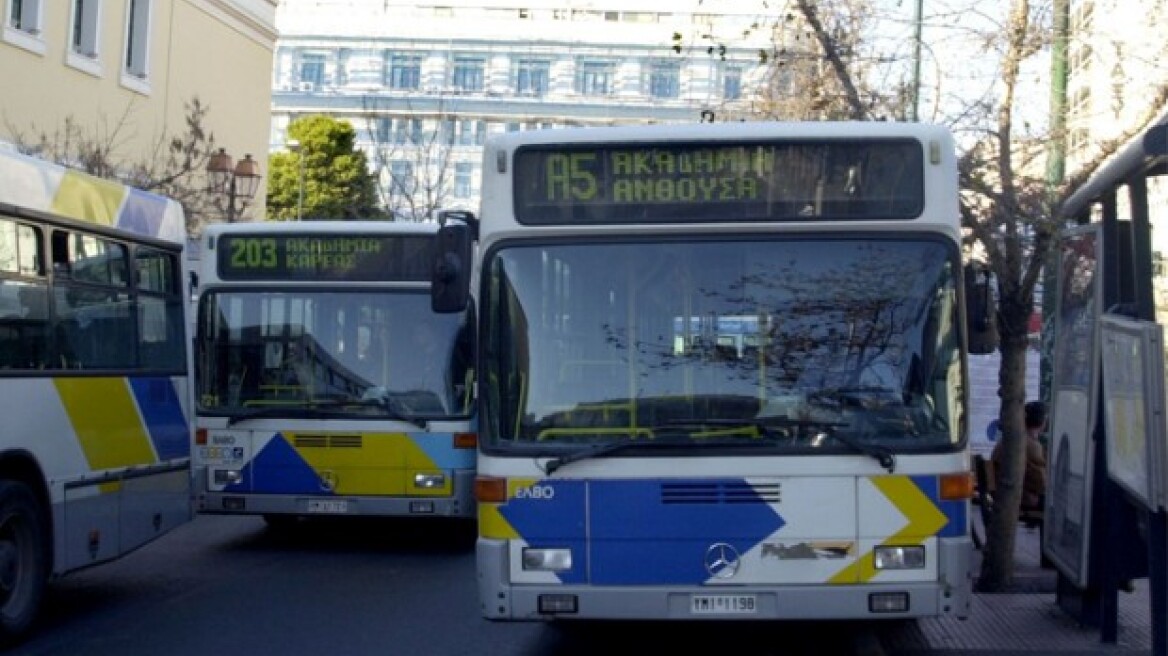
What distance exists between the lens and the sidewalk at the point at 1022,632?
31.5ft

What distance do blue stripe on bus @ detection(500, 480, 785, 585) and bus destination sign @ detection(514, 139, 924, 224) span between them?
1.49 m

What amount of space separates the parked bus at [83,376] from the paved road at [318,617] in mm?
593

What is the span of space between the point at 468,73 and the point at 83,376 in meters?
57.9

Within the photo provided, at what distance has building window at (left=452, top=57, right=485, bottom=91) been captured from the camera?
68000 mm

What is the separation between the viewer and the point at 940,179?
854cm

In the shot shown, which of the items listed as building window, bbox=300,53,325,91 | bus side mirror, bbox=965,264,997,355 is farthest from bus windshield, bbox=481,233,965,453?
building window, bbox=300,53,325,91

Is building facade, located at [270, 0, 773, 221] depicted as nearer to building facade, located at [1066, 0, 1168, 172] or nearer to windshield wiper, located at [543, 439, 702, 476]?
building facade, located at [1066, 0, 1168, 172]

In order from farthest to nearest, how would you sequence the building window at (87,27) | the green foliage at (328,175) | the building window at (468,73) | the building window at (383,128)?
the building window at (468,73)
the building window at (383,128)
the green foliage at (328,175)
the building window at (87,27)

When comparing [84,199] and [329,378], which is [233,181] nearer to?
[329,378]

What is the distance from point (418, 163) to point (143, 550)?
35035 mm

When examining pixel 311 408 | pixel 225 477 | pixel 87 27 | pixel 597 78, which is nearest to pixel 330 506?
pixel 311 408

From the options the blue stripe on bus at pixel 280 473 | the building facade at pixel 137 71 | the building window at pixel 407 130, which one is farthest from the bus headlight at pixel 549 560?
the building window at pixel 407 130

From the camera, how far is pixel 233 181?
26.6 m

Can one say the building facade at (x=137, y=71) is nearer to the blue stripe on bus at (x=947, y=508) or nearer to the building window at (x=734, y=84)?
the building window at (x=734, y=84)
